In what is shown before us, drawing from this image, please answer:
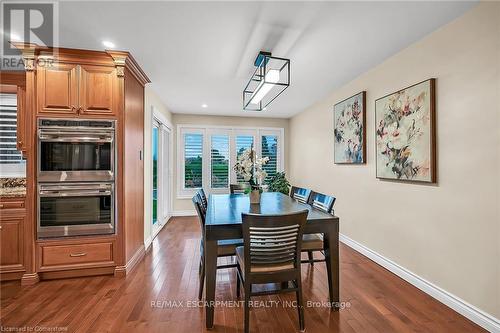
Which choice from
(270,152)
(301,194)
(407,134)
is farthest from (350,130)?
(270,152)

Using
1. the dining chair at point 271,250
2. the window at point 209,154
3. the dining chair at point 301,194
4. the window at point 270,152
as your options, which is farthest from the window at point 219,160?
the dining chair at point 271,250

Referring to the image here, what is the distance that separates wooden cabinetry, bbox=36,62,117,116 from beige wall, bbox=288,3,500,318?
10.9ft

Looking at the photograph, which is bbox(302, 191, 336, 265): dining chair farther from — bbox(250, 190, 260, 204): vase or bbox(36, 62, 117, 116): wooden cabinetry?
bbox(36, 62, 117, 116): wooden cabinetry

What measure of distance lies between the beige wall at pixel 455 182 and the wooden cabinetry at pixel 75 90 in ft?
10.9

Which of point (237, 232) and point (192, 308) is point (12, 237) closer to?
point (192, 308)

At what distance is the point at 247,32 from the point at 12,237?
329cm

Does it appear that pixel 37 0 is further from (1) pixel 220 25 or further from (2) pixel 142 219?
(2) pixel 142 219

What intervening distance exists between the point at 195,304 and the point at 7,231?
222 centimetres

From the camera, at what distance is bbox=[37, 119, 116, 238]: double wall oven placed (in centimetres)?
249

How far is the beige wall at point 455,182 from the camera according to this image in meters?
1.82

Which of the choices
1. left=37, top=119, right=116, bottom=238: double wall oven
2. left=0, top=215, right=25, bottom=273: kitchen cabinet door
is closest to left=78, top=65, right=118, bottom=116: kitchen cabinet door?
left=37, top=119, right=116, bottom=238: double wall oven

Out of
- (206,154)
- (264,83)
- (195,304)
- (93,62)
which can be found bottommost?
(195,304)

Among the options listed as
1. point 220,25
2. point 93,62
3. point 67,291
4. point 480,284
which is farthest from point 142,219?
point 480,284

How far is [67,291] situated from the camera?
238 centimetres
